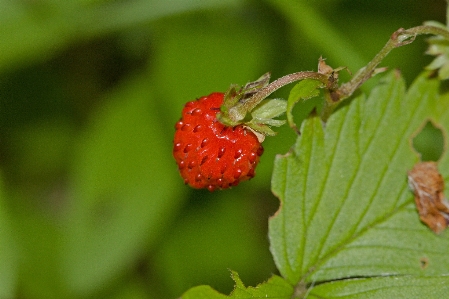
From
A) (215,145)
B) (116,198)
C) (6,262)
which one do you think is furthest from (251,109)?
(116,198)

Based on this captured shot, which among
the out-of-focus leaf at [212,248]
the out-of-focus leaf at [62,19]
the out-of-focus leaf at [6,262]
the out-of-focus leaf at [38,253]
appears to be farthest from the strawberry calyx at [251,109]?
the out-of-focus leaf at [38,253]

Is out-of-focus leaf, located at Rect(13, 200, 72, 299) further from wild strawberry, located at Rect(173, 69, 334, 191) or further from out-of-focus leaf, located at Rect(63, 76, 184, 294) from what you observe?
wild strawberry, located at Rect(173, 69, 334, 191)

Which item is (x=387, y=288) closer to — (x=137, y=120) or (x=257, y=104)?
(x=257, y=104)

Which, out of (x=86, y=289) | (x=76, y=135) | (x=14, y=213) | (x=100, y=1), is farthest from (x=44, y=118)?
(x=86, y=289)

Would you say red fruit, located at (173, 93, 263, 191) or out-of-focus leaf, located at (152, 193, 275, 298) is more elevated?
red fruit, located at (173, 93, 263, 191)

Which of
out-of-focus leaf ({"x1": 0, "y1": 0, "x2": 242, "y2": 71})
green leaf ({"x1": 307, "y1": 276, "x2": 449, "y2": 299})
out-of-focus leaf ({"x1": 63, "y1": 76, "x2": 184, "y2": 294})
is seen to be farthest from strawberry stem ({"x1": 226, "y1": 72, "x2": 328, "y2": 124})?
out-of-focus leaf ({"x1": 0, "y1": 0, "x2": 242, "y2": 71})

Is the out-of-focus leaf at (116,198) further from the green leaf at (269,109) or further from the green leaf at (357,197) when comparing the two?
the green leaf at (269,109)

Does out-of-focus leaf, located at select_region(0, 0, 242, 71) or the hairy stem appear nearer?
the hairy stem
